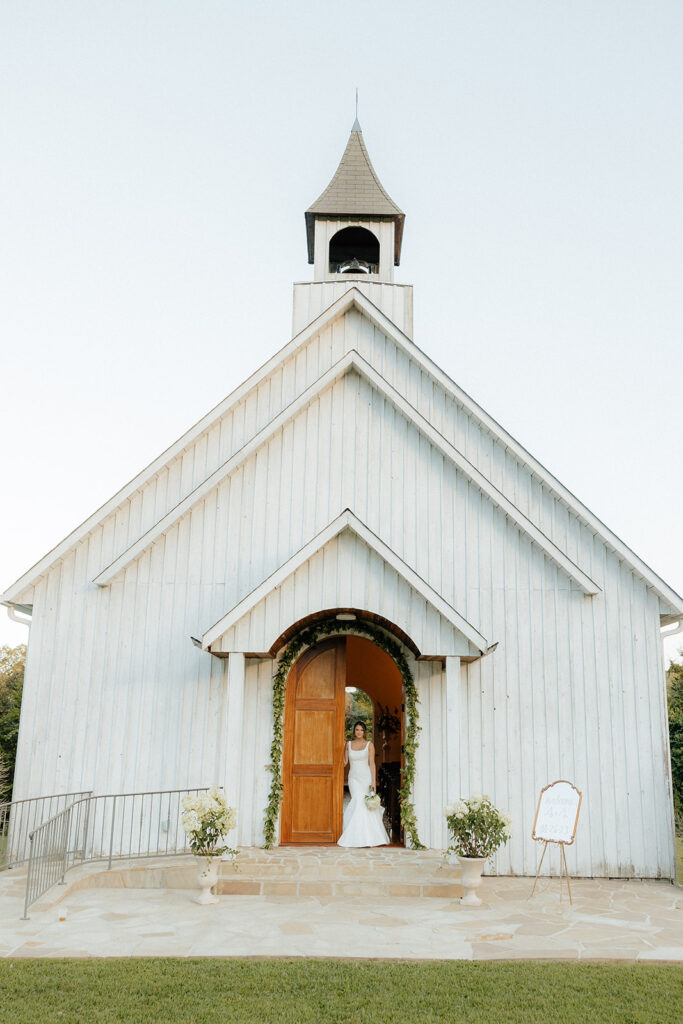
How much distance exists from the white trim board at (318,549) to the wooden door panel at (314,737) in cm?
226

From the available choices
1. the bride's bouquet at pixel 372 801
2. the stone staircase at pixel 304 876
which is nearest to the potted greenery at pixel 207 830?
the stone staircase at pixel 304 876

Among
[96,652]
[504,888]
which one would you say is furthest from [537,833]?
[96,652]

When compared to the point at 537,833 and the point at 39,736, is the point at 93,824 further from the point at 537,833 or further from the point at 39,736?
the point at 537,833

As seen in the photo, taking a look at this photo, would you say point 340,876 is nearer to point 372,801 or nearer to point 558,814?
point 372,801

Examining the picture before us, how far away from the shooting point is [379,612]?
11641 mm

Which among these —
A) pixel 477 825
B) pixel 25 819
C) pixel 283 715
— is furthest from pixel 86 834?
pixel 477 825

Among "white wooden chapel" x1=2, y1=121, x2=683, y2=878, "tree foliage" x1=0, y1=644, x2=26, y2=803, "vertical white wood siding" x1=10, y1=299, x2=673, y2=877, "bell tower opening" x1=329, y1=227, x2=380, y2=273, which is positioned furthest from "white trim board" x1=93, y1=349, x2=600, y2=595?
"tree foliage" x1=0, y1=644, x2=26, y2=803

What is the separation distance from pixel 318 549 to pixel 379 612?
1234 mm

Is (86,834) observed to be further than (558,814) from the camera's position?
Yes

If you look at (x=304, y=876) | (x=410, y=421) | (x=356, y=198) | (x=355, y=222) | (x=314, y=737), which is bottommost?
(x=304, y=876)

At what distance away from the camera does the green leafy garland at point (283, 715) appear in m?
11.7

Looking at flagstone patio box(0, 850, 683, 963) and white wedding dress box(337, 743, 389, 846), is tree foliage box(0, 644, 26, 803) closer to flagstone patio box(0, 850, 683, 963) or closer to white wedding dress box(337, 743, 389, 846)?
flagstone patio box(0, 850, 683, 963)

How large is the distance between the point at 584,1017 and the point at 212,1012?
2740 millimetres

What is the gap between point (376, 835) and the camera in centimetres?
1198
